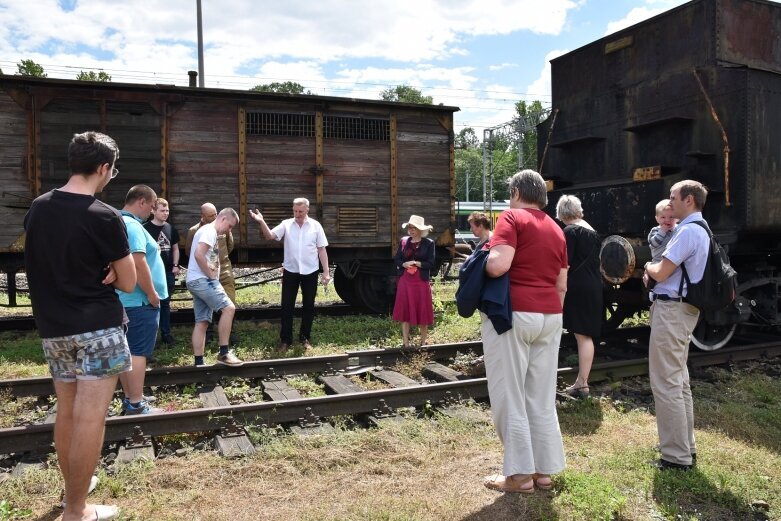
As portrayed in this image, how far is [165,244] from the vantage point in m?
8.12

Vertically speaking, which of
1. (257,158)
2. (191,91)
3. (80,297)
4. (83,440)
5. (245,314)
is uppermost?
(191,91)

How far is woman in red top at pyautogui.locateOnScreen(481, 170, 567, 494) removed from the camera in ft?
11.8

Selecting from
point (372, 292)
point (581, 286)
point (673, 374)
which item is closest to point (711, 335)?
point (581, 286)

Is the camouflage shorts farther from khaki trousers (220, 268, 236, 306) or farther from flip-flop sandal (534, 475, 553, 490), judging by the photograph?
khaki trousers (220, 268, 236, 306)

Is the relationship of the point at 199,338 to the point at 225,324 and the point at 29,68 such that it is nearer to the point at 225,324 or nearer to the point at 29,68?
the point at 225,324

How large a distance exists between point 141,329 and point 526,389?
3.13m

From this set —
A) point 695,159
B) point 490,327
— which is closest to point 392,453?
point 490,327

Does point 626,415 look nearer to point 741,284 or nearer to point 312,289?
point 741,284

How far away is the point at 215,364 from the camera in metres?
6.24

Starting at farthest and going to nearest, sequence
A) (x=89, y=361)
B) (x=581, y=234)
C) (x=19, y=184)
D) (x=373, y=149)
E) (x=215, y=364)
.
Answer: (x=373, y=149), (x=19, y=184), (x=215, y=364), (x=581, y=234), (x=89, y=361)

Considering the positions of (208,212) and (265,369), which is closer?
(265,369)

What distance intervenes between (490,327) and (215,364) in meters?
3.56

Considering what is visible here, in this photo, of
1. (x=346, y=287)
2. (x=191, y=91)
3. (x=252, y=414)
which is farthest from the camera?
(x=346, y=287)

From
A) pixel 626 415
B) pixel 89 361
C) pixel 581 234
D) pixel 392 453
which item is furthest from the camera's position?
pixel 581 234
